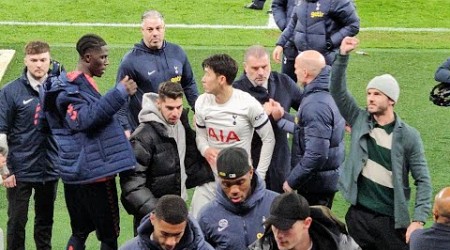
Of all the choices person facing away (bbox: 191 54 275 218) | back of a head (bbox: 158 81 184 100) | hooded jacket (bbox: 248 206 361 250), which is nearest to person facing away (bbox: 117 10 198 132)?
person facing away (bbox: 191 54 275 218)

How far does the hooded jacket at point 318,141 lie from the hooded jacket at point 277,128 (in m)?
0.15

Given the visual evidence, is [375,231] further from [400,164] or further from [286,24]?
[286,24]

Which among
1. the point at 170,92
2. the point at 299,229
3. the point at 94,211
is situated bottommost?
the point at 94,211

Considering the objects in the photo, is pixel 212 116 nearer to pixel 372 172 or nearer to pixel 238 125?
pixel 238 125

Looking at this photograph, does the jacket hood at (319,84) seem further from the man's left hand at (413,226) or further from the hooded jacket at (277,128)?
the man's left hand at (413,226)

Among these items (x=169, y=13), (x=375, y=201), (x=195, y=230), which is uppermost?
(x=195, y=230)

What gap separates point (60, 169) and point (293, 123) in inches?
64.8

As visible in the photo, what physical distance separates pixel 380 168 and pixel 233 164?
1167 millimetres

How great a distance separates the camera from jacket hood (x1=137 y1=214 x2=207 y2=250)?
530 centimetres

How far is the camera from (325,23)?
9992mm

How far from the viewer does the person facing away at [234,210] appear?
5.76m

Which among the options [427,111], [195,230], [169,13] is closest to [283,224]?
[195,230]

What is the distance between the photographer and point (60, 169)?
672cm

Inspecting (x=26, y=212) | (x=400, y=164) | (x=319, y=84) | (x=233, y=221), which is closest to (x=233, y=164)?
(x=233, y=221)
